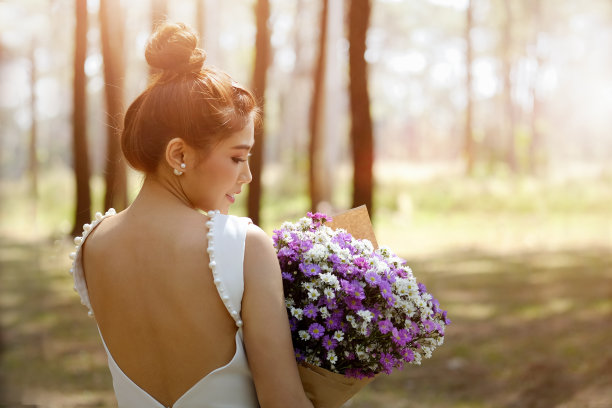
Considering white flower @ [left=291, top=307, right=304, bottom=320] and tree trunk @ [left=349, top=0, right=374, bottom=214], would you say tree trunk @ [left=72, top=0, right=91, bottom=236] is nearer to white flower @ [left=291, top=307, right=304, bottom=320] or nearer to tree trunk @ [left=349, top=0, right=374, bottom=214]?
tree trunk @ [left=349, top=0, right=374, bottom=214]

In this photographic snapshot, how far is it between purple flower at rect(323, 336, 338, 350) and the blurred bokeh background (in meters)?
0.84

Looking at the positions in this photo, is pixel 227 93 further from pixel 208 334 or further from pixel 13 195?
pixel 13 195

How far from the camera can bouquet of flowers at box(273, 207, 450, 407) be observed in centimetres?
184

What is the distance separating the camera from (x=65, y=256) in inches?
560

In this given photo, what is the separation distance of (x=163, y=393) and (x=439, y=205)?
21403 mm

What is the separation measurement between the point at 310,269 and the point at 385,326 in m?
0.25

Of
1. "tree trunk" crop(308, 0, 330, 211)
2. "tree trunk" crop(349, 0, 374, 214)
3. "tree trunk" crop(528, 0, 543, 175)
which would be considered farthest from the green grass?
"tree trunk" crop(528, 0, 543, 175)

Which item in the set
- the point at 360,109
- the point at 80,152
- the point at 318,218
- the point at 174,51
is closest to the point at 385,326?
the point at 318,218

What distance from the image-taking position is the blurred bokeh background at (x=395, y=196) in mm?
6734

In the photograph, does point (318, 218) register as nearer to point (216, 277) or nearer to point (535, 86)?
point (216, 277)

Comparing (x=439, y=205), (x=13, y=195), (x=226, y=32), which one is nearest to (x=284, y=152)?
(x=226, y=32)

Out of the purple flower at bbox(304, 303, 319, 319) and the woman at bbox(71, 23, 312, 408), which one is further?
the purple flower at bbox(304, 303, 319, 319)

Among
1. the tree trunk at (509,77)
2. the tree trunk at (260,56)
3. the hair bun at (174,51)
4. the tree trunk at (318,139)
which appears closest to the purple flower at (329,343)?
the hair bun at (174,51)

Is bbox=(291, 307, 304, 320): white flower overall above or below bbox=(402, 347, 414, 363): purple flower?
above
